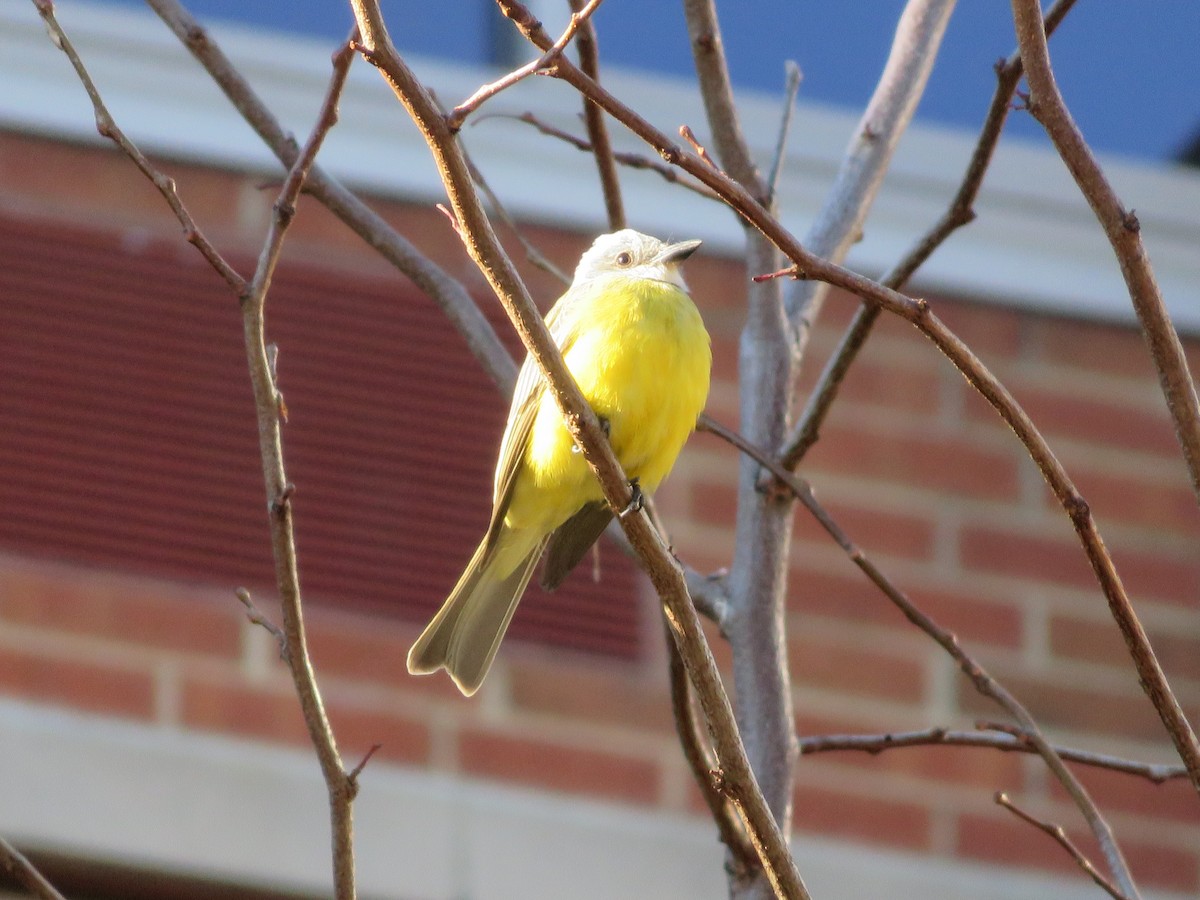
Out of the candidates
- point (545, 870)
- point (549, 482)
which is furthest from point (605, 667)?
point (549, 482)

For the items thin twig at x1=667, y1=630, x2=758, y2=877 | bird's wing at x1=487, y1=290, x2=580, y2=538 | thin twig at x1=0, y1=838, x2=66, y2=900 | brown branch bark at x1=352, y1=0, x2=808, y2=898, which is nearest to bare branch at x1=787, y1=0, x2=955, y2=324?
bird's wing at x1=487, y1=290, x2=580, y2=538

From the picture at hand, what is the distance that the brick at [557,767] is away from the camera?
16.7ft

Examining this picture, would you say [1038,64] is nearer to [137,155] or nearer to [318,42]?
[137,155]

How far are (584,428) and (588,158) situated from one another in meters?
3.57

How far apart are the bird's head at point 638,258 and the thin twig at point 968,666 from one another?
3.53ft

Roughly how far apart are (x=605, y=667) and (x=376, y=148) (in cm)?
166

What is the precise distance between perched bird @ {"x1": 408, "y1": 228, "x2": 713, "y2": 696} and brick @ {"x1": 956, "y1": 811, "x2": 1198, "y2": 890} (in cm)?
196

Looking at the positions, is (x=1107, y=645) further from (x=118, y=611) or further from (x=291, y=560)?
(x=291, y=560)

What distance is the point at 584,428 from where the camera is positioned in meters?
2.29

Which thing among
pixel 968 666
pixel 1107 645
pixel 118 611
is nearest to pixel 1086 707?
pixel 1107 645

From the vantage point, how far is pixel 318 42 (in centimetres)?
588

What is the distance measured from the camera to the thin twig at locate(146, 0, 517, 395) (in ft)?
9.64

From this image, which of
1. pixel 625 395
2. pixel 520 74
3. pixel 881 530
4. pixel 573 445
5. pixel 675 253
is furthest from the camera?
pixel 881 530

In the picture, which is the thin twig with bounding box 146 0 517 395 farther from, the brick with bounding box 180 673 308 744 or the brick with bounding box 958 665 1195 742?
the brick with bounding box 958 665 1195 742
